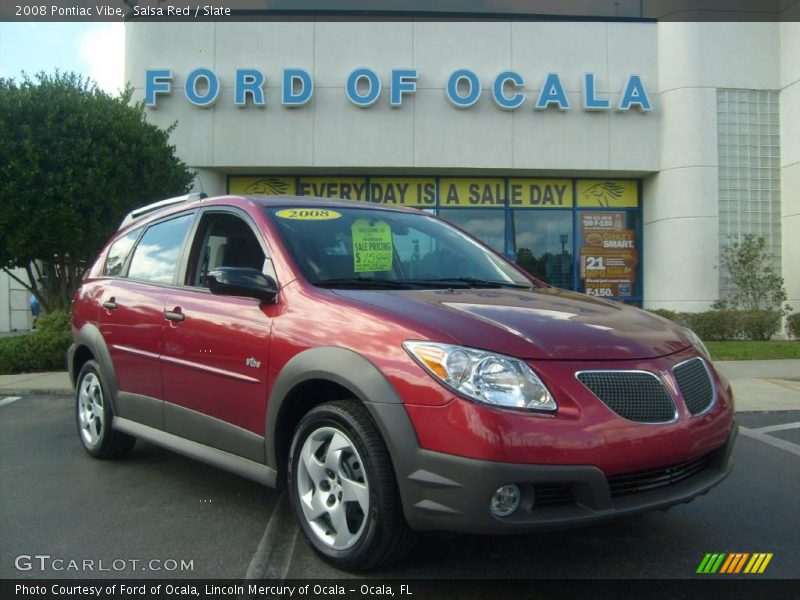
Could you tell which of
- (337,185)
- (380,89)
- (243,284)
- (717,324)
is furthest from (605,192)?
(243,284)

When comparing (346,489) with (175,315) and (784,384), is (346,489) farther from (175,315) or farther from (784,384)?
(784,384)

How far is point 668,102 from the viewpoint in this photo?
15719 millimetres

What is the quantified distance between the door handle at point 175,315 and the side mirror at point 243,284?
62cm

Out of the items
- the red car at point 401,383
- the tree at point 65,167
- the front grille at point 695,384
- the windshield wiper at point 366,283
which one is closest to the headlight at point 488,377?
the red car at point 401,383

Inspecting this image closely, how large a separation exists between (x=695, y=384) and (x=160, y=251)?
3.42m

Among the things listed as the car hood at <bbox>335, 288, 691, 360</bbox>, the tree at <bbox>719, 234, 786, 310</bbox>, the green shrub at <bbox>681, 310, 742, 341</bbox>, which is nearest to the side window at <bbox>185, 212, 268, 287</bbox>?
the car hood at <bbox>335, 288, 691, 360</bbox>

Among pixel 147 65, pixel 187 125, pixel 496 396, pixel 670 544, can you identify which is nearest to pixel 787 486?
pixel 670 544

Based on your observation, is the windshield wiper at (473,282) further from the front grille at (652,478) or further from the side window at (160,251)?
the side window at (160,251)

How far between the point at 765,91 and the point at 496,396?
16537 mm

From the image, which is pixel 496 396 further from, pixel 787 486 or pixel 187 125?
pixel 187 125

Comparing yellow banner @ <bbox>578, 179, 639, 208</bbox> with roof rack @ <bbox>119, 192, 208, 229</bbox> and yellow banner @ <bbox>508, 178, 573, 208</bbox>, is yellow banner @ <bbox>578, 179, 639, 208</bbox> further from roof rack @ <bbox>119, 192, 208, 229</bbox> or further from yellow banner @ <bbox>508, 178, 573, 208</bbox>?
roof rack @ <bbox>119, 192, 208, 229</bbox>

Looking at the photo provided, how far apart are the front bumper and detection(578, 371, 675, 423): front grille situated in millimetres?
243

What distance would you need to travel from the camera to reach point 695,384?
10.2ft

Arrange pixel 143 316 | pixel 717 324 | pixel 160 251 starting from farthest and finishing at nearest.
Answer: pixel 717 324 → pixel 160 251 → pixel 143 316
